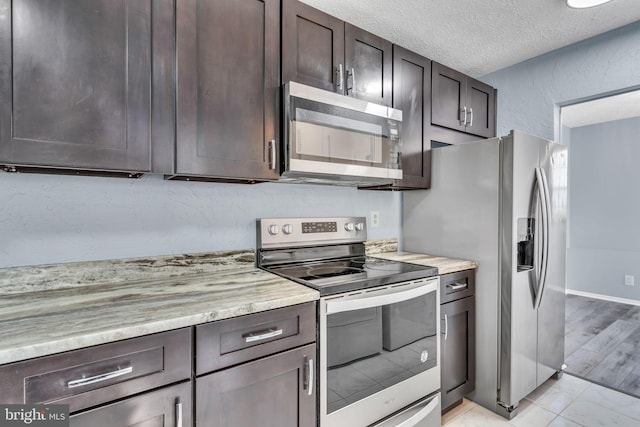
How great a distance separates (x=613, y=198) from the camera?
413 cm

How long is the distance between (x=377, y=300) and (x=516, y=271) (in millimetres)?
977

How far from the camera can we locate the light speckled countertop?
90cm

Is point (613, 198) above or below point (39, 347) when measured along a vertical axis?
above

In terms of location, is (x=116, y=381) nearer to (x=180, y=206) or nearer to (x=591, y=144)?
(x=180, y=206)

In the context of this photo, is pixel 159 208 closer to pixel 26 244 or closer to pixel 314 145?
pixel 26 244

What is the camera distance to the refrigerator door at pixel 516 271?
189 centimetres

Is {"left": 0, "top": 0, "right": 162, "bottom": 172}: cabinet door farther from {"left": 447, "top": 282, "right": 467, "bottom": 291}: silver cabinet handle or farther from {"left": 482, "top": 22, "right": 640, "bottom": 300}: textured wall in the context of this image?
{"left": 482, "top": 22, "right": 640, "bottom": 300}: textured wall

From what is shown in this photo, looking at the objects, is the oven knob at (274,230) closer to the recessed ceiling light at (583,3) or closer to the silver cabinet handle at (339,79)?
the silver cabinet handle at (339,79)

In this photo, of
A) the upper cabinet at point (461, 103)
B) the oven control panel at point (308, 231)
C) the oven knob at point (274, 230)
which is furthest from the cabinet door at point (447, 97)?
the oven knob at point (274, 230)

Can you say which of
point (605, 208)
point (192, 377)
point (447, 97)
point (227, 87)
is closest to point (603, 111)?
point (605, 208)

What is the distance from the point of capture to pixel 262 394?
47.2 inches

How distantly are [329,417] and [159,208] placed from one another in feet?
4.06

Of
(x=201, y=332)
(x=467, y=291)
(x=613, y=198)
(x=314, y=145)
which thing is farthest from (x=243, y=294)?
(x=613, y=198)

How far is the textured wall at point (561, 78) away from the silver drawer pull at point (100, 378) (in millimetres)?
3125
